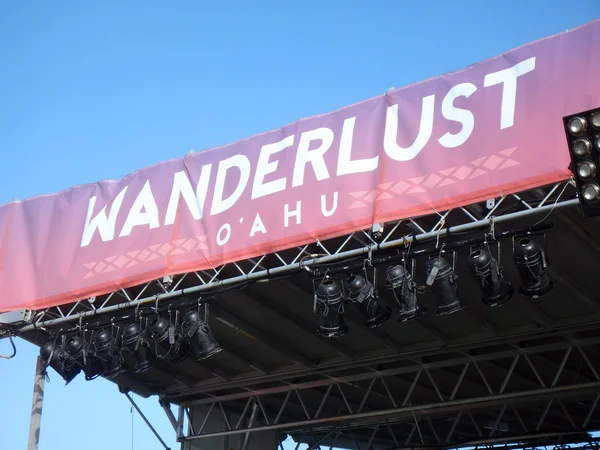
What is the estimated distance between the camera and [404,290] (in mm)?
8492

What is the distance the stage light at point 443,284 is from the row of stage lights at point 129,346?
2.84 metres

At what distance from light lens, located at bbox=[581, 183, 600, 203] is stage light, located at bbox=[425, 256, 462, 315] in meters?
2.06

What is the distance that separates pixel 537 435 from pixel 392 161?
6.79m

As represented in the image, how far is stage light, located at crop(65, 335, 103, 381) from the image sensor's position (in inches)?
417

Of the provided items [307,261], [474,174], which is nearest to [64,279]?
[307,261]

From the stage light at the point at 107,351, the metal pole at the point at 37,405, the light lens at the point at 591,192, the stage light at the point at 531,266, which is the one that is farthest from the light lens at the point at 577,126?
the metal pole at the point at 37,405

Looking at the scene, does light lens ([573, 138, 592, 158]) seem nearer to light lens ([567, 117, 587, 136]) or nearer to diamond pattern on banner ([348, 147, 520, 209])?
light lens ([567, 117, 587, 136])

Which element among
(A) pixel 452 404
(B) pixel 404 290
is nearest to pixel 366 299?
(B) pixel 404 290

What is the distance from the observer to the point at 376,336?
1153cm

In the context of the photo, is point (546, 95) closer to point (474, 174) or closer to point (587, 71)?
point (587, 71)

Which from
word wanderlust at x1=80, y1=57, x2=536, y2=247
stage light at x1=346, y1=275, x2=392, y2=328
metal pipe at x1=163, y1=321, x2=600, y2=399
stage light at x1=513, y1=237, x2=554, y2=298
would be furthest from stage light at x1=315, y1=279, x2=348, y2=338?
metal pipe at x1=163, y1=321, x2=600, y2=399

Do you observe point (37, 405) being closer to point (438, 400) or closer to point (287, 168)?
point (287, 168)

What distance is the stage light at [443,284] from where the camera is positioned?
327 inches

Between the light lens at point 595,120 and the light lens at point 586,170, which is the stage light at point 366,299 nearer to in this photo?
the light lens at point 586,170
